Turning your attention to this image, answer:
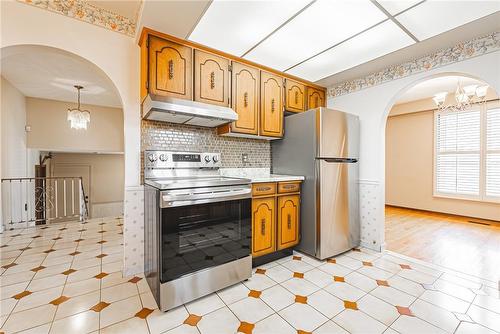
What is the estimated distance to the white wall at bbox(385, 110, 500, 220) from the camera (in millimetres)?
4988

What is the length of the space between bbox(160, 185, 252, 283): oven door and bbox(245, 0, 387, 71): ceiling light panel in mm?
1602

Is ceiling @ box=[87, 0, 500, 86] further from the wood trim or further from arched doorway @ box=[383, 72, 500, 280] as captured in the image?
arched doorway @ box=[383, 72, 500, 280]

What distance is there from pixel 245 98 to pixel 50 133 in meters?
5.22

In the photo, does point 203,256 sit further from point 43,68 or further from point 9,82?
point 9,82

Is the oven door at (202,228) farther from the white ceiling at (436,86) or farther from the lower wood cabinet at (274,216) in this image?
the white ceiling at (436,86)

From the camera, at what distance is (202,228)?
187 cm

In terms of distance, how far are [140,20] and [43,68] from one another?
2.65 meters

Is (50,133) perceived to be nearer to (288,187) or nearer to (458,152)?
(288,187)

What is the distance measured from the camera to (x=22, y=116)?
4633mm

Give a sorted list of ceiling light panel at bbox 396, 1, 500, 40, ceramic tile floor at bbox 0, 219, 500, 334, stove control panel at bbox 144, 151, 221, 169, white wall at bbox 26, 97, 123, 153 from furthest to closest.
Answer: white wall at bbox 26, 97, 123, 153
stove control panel at bbox 144, 151, 221, 169
ceiling light panel at bbox 396, 1, 500, 40
ceramic tile floor at bbox 0, 219, 500, 334

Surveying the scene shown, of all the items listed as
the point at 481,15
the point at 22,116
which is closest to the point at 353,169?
the point at 481,15

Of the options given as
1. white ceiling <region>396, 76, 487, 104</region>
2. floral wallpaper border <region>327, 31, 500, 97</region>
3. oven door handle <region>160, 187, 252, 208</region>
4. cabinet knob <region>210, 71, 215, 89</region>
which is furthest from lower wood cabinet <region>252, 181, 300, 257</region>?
white ceiling <region>396, 76, 487, 104</region>

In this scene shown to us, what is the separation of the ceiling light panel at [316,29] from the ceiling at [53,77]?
70.4 inches

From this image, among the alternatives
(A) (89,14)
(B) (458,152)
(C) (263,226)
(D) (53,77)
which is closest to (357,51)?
(C) (263,226)
